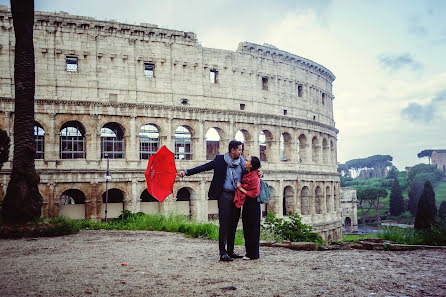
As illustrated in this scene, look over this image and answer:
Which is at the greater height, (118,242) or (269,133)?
(269,133)

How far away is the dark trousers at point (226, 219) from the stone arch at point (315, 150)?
25883 mm

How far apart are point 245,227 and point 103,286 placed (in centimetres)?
281

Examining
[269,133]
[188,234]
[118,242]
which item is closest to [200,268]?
[118,242]

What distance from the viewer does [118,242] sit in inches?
385

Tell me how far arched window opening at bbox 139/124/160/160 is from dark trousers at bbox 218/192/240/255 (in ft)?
60.6

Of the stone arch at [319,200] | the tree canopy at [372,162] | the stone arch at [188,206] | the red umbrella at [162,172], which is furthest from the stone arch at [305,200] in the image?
the tree canopy at [372,162]

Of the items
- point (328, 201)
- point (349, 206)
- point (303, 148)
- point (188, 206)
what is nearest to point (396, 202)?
point (349, 206)

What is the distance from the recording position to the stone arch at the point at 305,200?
30.0 metres

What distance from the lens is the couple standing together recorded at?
6.91 meters

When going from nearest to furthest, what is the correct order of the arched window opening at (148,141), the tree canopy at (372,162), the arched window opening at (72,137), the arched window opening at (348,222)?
1. the arched window opening at (72,137)
2. the arched window opening at (148,141)
3. the arched window opening at (348,222)
4. the tree canopy at (372,162)

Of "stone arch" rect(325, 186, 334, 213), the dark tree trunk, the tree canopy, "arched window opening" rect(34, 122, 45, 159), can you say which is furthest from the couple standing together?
the tree canopy

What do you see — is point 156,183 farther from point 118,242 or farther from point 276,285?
point 276,285

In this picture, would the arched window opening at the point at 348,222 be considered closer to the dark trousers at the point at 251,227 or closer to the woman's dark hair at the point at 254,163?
the dark trousers at the point at 251,227

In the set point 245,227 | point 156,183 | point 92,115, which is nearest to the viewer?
point 245,227
